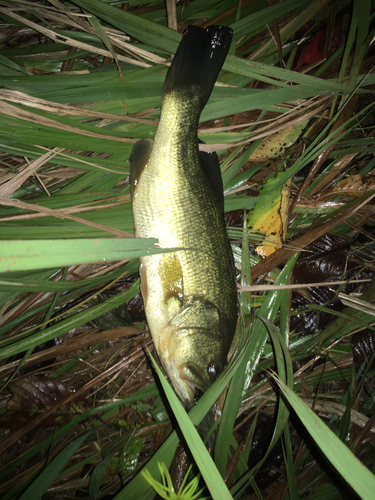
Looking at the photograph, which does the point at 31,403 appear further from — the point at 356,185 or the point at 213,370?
the point at 356,185

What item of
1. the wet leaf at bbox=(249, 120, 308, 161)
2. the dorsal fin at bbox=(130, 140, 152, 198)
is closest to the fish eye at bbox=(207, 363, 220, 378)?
the dorsal fin at bbox=(130, 140, 152, 198)

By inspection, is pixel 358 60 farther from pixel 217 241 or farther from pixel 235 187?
pixel 217 241

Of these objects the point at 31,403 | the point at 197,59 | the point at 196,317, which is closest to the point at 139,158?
the point at 197,59

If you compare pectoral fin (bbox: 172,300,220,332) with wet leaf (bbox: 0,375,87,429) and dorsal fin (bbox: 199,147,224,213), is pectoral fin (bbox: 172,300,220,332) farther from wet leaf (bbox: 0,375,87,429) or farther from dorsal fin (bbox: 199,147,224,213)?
wet leaf (bbox: 0,375,87,429)

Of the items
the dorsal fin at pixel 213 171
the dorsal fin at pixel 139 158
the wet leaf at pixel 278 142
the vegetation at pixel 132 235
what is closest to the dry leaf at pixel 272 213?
the vegetation at pixel 132 235

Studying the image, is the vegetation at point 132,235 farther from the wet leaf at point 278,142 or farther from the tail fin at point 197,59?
the tail fin at point 197,59
